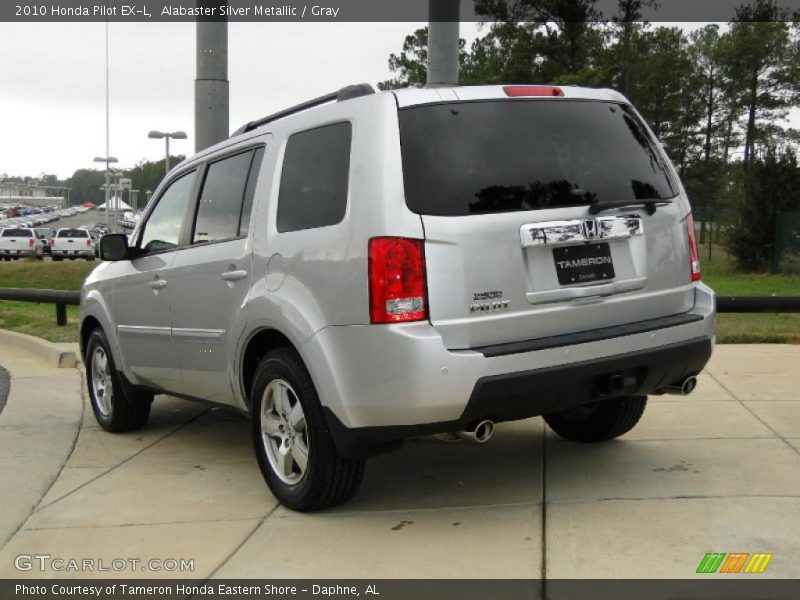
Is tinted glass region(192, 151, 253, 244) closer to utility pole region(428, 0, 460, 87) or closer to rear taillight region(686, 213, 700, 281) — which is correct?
utility pole region(428, 0, 460, 87)

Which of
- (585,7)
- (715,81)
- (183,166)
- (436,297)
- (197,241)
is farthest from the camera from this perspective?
(715,81)

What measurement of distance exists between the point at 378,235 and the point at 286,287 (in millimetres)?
733

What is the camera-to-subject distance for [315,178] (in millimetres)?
4672

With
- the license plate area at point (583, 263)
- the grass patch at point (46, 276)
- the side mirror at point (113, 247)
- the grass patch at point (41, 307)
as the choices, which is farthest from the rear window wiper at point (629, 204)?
the grass patch at point (46, 276)

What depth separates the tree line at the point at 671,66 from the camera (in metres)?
41.9

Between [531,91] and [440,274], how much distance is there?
3.71ft

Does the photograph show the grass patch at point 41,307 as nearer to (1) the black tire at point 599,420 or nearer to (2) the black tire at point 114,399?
(2) the black tire at point 114,399

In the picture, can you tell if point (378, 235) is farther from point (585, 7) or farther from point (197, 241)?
point (585, 7)

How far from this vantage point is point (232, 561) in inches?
166

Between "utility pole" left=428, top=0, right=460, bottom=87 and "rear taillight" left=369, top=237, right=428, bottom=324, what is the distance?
3395 mm

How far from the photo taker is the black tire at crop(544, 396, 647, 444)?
5.66 m

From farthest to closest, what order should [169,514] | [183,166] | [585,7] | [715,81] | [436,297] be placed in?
[715,81] → [585,7] → [183,166] → [169,514] → [436,297]

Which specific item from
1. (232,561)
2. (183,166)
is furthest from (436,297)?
(183,166)

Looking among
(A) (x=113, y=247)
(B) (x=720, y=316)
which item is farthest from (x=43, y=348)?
(B) (x=720, y=316)
